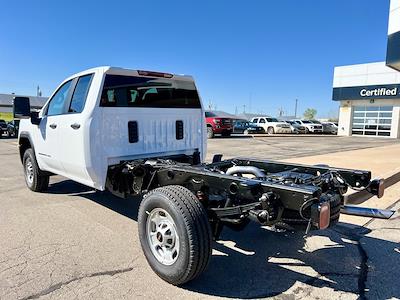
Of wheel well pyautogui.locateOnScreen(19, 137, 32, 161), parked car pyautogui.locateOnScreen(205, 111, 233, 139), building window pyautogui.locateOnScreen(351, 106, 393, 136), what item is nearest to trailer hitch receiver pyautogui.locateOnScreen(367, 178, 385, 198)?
wheel well pyautogui.locateOnScreen(19, 137, 32, 161)

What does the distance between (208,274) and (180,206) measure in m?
0.83

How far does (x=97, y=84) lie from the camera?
4539 millimetres

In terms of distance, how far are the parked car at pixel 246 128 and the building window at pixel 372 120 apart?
10.4 m

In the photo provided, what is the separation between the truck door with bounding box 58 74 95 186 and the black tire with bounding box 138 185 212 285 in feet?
5.72

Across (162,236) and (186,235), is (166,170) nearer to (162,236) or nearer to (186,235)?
(162,236)

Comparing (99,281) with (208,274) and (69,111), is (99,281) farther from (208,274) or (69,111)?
(69,111)

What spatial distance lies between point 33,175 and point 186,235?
457cm

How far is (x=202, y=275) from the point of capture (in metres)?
3.41

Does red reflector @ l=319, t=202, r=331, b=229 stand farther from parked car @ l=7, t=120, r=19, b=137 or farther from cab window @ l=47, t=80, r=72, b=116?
parked car @ l=7, t=120, r=19, b=137

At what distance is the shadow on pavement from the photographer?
10.5 feet

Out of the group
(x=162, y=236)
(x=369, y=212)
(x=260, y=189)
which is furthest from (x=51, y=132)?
(x=369, y=212)

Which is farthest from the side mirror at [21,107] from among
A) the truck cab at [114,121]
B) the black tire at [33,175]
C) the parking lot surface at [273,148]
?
the parking lot surface at [273,148]

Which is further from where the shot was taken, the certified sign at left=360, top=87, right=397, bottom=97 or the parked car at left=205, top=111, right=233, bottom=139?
the certified sign at left=360, top=87, right=397, bottom=97

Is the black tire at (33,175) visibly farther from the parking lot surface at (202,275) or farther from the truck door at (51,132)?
the parking lot surface at (202,275)
